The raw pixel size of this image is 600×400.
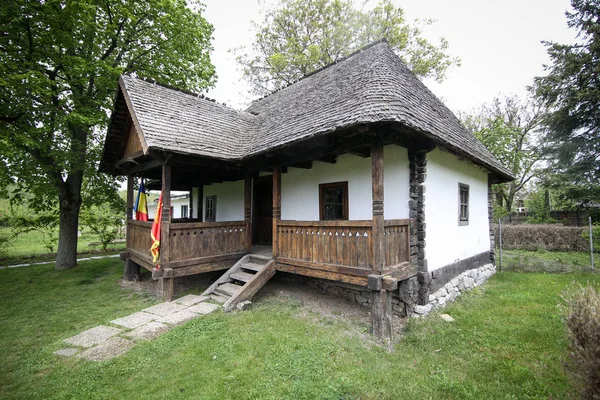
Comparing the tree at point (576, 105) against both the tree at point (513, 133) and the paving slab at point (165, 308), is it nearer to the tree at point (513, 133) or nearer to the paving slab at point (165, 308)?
the tree at point (513, 133)

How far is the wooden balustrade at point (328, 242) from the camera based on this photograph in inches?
195

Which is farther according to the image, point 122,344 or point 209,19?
point 209,19

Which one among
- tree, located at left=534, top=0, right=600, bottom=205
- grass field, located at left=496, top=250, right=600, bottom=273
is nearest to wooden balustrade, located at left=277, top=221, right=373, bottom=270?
grass field, located at left=496, top=250, right=600, bottom=273

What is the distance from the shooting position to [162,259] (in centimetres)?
629

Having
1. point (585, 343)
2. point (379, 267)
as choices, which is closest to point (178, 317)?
point (379, 267)

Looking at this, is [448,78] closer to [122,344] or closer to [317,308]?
[317,308]

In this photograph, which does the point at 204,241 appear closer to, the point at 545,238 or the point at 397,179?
the point at 397,179

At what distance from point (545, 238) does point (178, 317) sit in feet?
53.4

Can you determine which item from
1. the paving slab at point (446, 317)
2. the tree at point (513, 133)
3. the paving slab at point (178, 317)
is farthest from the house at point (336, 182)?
the tree at point (513, 133)

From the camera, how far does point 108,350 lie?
14.1 feet

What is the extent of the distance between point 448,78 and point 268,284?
58.0 feet

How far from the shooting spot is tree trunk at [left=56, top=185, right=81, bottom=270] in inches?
406

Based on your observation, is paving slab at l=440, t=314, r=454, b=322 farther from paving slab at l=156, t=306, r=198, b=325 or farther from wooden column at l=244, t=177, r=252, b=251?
paving slab at l=156, t=306, r=198, b=325

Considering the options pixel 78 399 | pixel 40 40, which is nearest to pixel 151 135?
pixel 78 399
